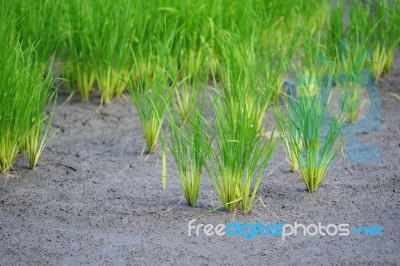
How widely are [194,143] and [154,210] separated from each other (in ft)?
1.07

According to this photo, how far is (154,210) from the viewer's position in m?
3.31

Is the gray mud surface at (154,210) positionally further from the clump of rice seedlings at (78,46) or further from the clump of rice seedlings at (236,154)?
the clump of rice seedlings at (78,46)

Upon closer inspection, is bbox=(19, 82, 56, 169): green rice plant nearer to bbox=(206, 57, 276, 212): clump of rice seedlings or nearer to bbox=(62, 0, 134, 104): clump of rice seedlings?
bbox=(62, 0, 134, 104): clump of rice seedlings

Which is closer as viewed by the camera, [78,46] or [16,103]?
[16,103]

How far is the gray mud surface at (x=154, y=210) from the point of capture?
2.97 m

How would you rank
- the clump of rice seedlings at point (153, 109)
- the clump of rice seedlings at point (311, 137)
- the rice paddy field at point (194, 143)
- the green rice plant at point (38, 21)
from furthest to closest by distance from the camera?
the green rice plant at point (38, 21) < the clump of rice seedlings at point (153, 109) < the clump of rice seedlings at point (311, 137) < the rice paddy field at point (194, 143)

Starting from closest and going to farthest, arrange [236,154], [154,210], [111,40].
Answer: [236,154], [154,210], [111,40]

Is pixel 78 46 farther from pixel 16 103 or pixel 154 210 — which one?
pixel 154 210

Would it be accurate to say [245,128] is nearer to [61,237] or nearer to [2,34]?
[61,237]

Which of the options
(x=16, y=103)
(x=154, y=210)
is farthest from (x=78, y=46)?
(x=154, y=210)

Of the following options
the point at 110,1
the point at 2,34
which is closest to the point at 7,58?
the point at 2,34

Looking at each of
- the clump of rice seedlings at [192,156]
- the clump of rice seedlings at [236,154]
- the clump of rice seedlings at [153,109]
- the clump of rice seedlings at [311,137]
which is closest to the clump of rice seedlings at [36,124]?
the clump of rice seedlings at [153,109]

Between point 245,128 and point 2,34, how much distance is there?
127cm

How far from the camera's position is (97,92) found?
4598 millimetres
